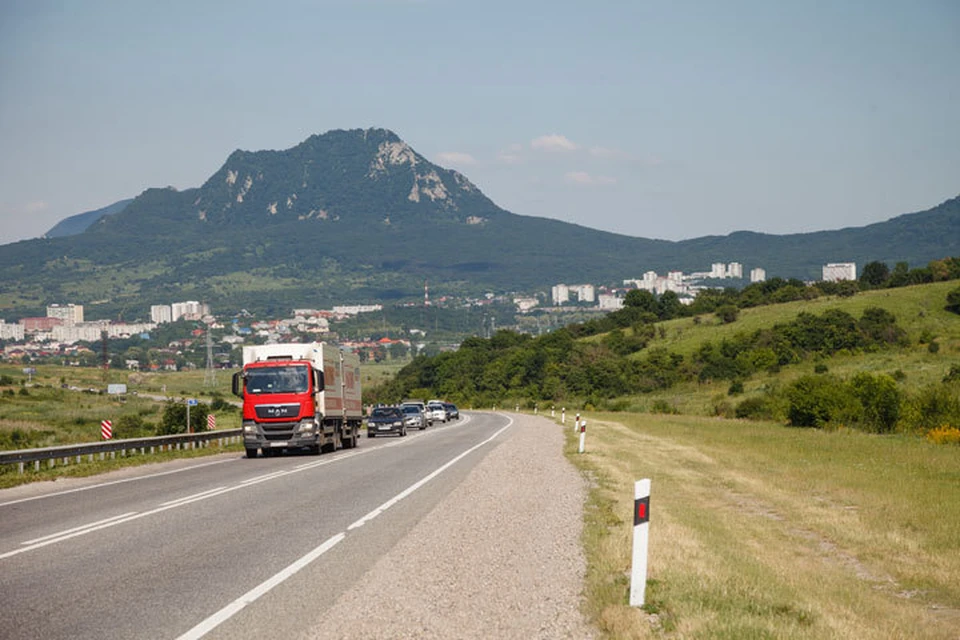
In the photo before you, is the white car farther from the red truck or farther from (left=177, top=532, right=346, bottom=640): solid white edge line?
(left=177, top=532, right=346, bottom=640): solid white edge line

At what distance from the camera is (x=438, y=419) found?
71625mm

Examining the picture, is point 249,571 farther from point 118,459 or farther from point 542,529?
point 118,459

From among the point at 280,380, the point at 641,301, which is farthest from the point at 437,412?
the point at 641,301

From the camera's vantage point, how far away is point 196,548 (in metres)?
12.6

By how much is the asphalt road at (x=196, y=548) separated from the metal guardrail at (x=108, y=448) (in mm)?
3057

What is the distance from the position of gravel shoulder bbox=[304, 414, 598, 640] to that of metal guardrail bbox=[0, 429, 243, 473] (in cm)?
1352

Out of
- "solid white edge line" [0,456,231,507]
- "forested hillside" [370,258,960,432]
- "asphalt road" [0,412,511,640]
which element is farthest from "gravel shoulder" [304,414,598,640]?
"forested hillside" [370,258,960,432]

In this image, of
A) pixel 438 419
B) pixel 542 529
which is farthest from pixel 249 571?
pixel 438 419

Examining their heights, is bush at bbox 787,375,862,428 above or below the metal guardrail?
below

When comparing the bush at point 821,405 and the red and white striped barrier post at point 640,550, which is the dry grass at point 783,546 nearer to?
the red and white striped barrier post at point 640,550

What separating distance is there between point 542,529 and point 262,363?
778 inches

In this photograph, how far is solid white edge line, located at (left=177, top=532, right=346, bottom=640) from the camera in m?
8.27

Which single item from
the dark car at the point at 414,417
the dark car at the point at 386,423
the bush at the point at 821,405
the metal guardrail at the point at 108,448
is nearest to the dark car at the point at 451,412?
the dark car at the point at 414,417

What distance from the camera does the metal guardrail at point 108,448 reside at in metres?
26.9
